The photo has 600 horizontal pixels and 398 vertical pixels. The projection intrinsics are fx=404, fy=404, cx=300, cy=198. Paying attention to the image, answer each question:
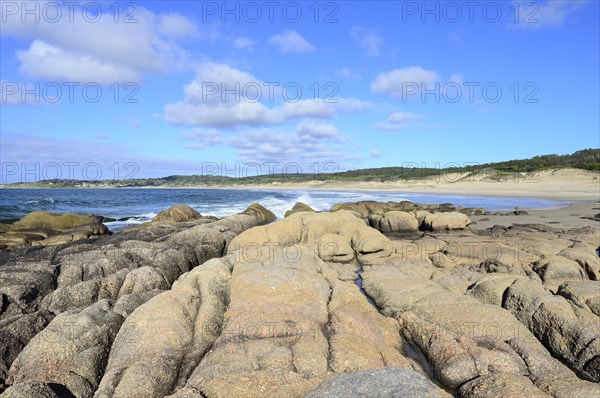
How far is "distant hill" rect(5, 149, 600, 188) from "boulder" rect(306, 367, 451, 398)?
268 ft

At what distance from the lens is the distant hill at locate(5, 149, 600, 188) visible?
8706cm

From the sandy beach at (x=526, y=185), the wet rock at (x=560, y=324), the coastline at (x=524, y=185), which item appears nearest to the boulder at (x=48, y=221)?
the wet rock at (x=560, y=324)

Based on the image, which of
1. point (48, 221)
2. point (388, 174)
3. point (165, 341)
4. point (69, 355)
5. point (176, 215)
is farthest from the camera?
point (388, 174)

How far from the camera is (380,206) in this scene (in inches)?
1478

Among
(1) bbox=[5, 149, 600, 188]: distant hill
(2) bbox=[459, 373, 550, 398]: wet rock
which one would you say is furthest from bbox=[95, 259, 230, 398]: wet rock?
(1) bbox=[5, 149, 600, 188]: distant hill

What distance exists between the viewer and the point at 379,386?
4.94 m

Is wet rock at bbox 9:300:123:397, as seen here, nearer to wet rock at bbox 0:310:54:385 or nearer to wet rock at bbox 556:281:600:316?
wet rock at bbox 0:310:54:385

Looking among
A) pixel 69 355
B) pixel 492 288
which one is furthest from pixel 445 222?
pixel 69 355

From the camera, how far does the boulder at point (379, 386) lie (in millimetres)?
4824

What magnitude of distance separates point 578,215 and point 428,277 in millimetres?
26676

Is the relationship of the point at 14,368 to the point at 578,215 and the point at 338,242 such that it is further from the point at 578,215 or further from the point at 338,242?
the point at 578,215

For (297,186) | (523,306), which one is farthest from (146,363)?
(297,186)

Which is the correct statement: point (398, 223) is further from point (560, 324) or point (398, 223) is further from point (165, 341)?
point (165, 341)

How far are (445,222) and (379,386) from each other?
2109 cm
